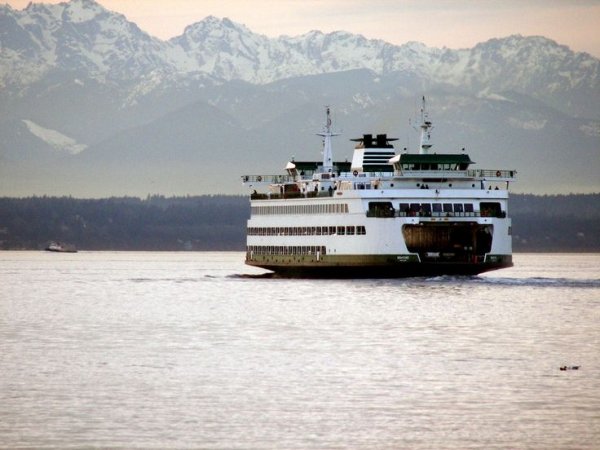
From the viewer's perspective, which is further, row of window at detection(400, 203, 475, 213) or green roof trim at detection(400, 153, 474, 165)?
green roof trim at detection(400, 153, 474, 165)

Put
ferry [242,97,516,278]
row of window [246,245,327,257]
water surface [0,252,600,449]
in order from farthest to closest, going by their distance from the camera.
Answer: row of window [246,245,327,257] → ferry [242,97,516,278] → water surface [0,252,600,449]

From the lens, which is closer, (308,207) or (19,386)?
(19,386)

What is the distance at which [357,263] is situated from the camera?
112 metres

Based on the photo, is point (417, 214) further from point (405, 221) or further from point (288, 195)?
point (288, 195)

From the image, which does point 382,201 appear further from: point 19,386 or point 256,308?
point 19,386

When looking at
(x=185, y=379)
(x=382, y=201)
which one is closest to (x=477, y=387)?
(x=185, y=379)

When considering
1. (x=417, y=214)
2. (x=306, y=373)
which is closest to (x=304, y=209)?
(x=417, y=214)

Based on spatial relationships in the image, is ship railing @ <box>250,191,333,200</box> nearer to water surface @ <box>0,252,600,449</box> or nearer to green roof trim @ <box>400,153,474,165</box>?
green roof trim @ <box>400,153,474,165</box>

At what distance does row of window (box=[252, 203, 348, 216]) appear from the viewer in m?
115

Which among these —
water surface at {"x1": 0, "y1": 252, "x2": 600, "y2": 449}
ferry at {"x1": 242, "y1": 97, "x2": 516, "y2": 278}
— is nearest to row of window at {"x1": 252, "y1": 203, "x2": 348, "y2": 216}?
ferry at {"x1": 242, "y1": 97, "x2": 516, "y2": 278}

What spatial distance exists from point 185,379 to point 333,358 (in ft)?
29.6

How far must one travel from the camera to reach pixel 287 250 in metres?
126

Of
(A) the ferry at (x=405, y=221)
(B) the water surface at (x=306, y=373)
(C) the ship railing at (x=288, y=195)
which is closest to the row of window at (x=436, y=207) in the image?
(A) the ferry at (x=405, y=221)

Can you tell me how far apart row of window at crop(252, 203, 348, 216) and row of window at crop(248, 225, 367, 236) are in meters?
1.32
